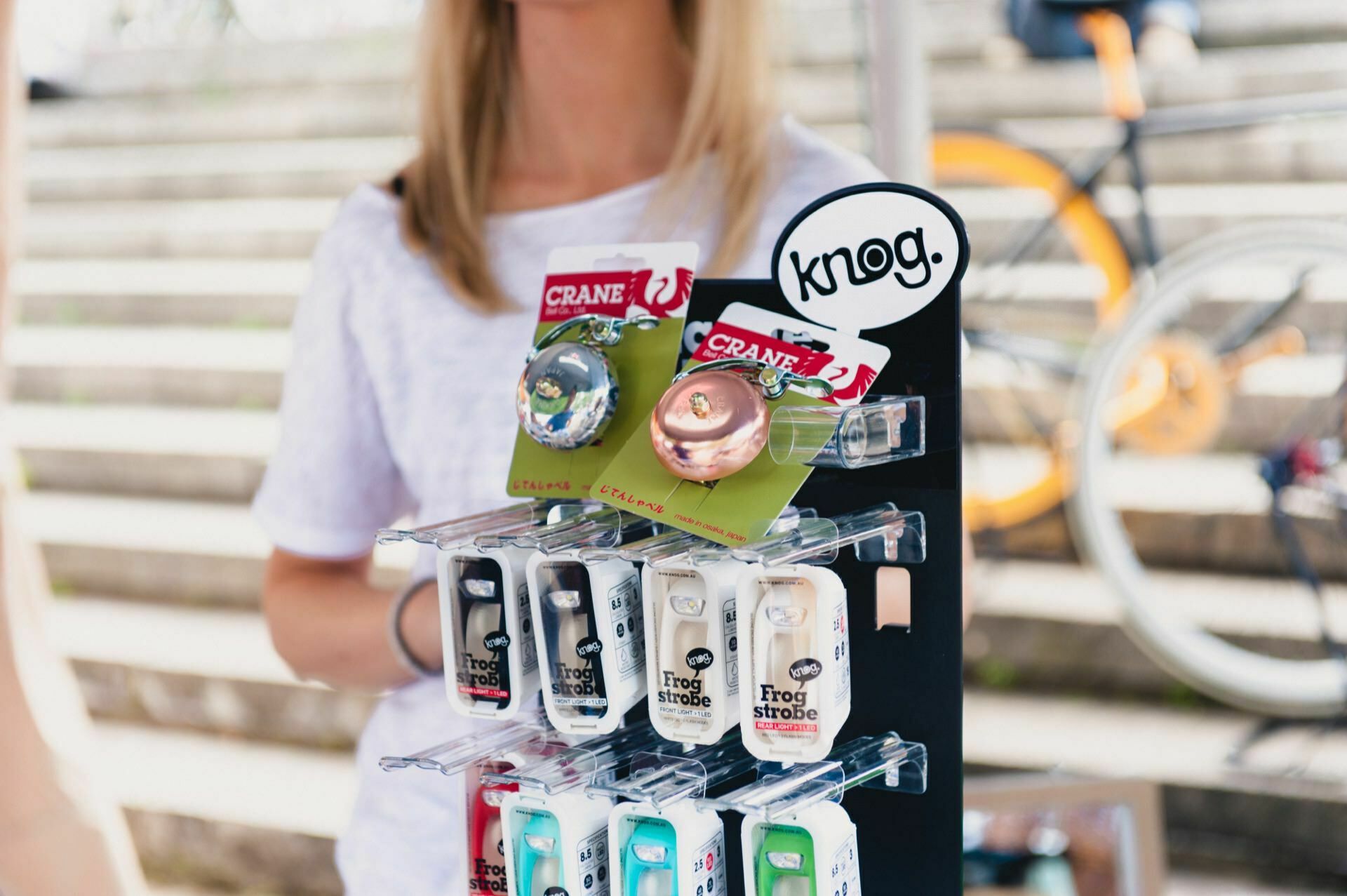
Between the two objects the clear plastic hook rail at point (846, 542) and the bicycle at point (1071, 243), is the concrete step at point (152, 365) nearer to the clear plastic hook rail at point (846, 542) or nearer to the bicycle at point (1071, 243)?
the bicycle at point (1071, 243)

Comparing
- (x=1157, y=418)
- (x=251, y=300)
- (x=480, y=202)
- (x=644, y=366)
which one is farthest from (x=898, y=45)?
(x=251, y=300)

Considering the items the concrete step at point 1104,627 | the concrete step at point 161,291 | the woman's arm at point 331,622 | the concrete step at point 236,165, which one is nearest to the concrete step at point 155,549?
the concrete step at point 161,291

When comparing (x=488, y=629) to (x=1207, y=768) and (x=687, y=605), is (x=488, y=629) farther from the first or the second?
(x=1207, y=768)

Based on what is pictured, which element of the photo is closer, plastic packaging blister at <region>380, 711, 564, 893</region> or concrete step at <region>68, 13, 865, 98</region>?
plastic packaging blister at <region>380, 711, 564, 893</region>

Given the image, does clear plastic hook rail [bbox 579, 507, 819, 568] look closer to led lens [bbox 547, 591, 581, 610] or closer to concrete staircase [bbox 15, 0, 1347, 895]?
led lens [bbox 547, 591, 581, 610]

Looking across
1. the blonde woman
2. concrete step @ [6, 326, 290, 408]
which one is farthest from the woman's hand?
concrete step @ [6, 326, 290, 408]

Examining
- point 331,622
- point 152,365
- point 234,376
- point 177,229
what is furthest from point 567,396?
point 177,229

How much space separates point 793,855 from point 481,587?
0.20m

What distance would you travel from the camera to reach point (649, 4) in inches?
42.4

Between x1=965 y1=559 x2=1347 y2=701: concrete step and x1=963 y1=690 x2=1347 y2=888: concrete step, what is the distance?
3.4 inches

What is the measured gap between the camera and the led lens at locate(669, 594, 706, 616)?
0.57m

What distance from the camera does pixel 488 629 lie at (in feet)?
2.04

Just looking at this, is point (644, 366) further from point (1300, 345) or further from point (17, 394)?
point (17, 394)

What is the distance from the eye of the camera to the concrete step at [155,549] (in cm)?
310
